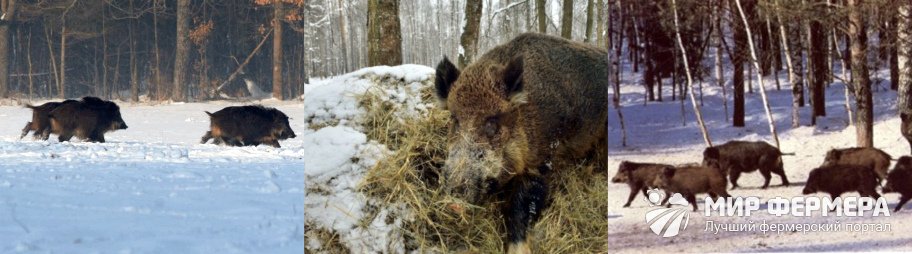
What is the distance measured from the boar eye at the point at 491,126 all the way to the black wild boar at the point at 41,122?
757 centimetres

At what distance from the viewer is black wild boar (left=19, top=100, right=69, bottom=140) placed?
10.5 meters

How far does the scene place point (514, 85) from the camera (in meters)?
3.91

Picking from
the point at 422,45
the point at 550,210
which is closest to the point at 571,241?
the point at 550,210

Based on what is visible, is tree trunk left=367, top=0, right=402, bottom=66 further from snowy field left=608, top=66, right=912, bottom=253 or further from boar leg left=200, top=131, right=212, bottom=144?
boar leg left=200, top=131, right=212, bottom=144

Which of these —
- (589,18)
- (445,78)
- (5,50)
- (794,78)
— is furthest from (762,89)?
(5,50)

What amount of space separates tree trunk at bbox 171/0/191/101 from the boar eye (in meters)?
6.05

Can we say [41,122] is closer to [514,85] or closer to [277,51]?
[277,51]

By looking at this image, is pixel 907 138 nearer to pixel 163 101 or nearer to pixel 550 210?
pixel 550 210

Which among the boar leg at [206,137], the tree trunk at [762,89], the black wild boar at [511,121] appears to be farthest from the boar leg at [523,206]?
the boar leg at [206,137]

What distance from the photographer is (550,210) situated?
405 centimetres

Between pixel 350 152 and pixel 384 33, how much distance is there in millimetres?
485

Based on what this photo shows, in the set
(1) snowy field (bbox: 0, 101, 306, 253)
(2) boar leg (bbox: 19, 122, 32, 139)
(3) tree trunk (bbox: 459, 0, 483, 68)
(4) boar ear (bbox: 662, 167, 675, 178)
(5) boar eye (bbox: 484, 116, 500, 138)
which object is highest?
(3) tree trunk (bbox: 459, 0, 483, 68)

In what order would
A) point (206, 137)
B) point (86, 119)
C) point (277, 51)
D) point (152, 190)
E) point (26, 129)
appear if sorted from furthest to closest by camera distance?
point (26, 129) → point (86, 119) → point (206, 137) → point (152, 190) → point (277, 51)

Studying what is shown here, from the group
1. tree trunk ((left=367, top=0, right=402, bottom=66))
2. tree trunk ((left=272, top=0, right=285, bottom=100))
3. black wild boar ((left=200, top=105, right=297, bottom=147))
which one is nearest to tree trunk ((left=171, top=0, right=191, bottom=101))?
black wild boar ((left=200, top=105, right=297, bottom=147))
